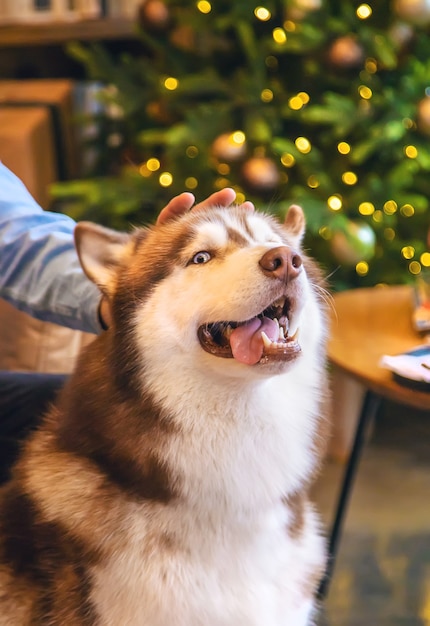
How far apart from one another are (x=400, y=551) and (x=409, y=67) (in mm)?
1554

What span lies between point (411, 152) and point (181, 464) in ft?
5.76

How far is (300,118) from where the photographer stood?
7.97ft

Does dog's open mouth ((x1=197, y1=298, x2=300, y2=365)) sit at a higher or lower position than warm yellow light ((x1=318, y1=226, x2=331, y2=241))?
higher

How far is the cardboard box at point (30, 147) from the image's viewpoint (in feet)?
8.80

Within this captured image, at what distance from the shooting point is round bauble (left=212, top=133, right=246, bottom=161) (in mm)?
2420

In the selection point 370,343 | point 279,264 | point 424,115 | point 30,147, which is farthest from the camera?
point 30,147

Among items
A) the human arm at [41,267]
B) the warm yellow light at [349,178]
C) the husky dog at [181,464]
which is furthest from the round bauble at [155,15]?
the husky dog at [181,464]

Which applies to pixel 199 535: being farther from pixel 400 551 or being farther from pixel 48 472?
pixel 400 551

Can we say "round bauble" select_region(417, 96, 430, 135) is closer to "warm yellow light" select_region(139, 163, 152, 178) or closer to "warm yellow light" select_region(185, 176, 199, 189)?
"warm yellow light" select_region(185, 176, 199, 189)

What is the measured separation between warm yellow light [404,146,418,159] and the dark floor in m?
1.06

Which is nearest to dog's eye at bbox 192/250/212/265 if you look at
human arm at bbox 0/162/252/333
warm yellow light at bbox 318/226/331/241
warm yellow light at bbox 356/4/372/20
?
human arm at bbox 0/162/252/333

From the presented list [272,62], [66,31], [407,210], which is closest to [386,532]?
[407,210]

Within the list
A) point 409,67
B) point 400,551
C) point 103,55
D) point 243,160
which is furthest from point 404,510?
point 103,55

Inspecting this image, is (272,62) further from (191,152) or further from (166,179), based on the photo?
(166,179)
